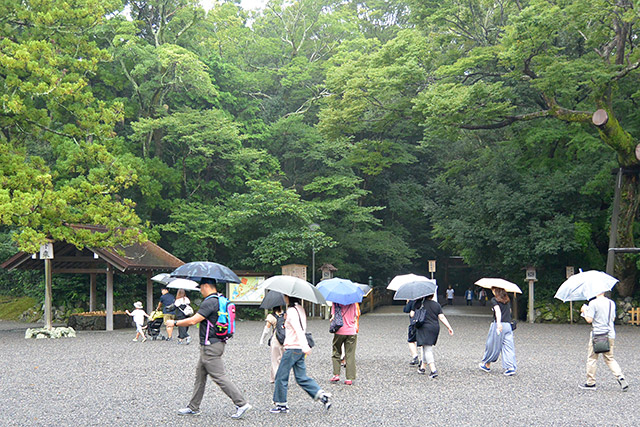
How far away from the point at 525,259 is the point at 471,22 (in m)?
9.01

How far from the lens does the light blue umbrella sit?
891 cm

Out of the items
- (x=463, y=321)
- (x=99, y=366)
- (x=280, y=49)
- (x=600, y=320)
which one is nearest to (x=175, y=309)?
(x=99, y=366)

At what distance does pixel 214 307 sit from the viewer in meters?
6.83

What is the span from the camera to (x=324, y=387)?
362 inches

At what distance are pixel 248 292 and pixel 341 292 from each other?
1593 cm

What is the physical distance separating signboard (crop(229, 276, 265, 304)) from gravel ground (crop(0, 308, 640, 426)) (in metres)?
9.11

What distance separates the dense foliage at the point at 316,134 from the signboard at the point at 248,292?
101cm

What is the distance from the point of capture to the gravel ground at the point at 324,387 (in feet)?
23.2

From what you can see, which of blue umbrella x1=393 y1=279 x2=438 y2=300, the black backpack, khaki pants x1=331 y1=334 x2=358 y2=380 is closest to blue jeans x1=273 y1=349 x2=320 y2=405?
the black backpack

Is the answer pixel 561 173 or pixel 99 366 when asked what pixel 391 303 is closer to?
pixel 561 173

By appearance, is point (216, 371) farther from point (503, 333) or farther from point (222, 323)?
point (503, 333)

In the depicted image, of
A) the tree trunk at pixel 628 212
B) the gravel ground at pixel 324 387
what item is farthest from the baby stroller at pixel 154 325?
the tree trunk at pixel 628 212

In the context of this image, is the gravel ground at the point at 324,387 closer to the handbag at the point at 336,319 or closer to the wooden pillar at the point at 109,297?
the handbag at the point at 336,319

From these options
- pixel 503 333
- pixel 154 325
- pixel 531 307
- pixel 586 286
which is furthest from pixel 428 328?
pixel 531 307
